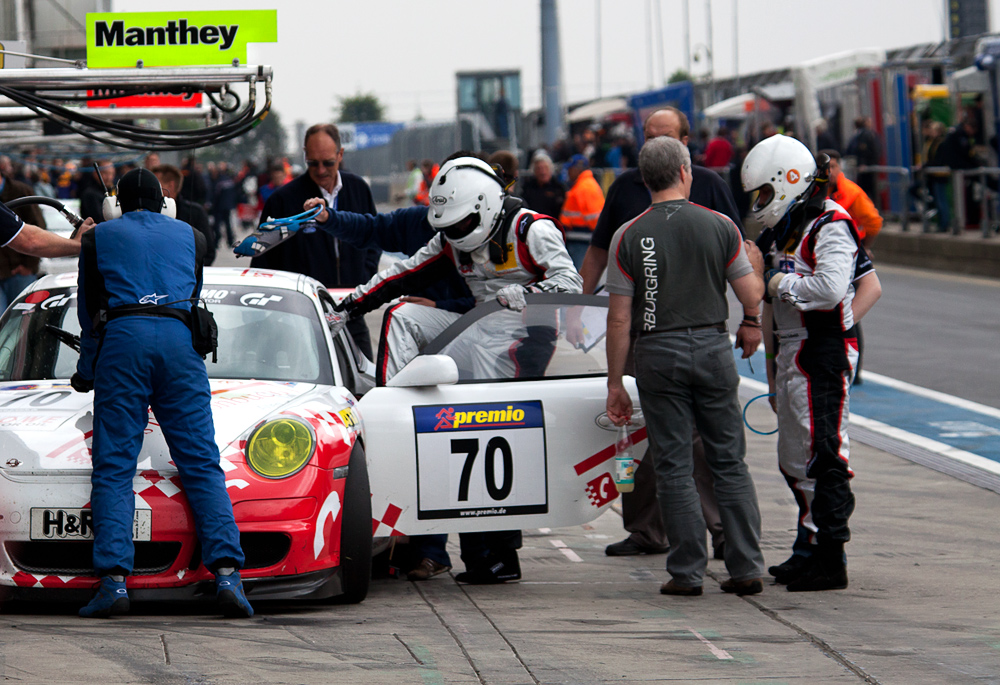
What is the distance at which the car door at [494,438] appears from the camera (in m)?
5.80

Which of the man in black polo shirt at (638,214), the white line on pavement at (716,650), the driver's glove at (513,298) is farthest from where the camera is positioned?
the man in black polo shirt at (638,214)

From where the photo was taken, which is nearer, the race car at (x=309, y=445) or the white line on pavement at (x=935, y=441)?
the race car at (x=309, y=445)

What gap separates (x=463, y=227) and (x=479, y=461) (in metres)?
1.06

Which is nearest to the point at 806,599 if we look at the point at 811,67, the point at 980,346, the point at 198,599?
the point at 198,599

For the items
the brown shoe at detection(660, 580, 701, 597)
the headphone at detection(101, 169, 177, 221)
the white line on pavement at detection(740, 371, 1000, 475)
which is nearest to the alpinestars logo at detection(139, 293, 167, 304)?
the headphone at detection(101, 169, 177, 221)

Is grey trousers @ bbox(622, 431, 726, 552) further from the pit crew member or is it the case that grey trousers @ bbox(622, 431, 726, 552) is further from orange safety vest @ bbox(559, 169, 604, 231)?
orange safety vest @ bbox(559, 169, 604, 231)

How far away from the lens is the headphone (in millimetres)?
5402

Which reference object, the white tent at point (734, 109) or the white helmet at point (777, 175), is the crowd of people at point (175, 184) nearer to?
the white helmet at point (777, 175)

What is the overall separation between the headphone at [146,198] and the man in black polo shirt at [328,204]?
1986 millimetres

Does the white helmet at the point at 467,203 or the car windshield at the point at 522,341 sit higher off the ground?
the white helmet at the point at 467,203

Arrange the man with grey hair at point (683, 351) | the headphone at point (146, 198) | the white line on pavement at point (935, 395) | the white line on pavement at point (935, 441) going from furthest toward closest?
1. the white line on pavement at point (935, 395)
2. the white line on pavement at point (935, 441)
3. the man with grey hair at point (683, 351)
4. the headphone at point (146, 198)

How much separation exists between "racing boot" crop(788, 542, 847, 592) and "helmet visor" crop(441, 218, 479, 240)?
1991 mm

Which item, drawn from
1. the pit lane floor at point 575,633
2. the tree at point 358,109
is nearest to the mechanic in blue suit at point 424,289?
the pit lane floor at point 575,633

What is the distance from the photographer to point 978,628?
5.10 metres
